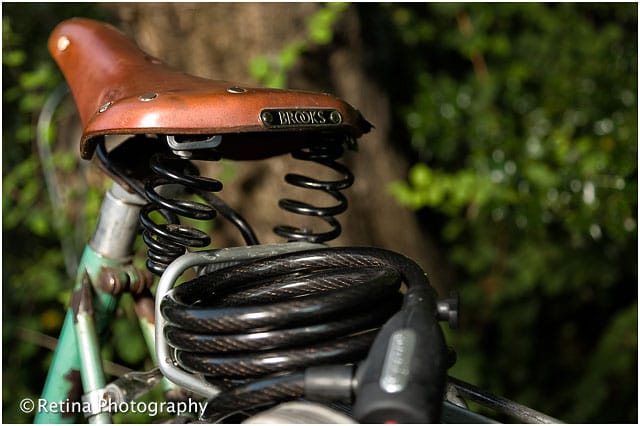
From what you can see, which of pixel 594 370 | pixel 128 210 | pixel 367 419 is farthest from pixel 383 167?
pixel 367 419

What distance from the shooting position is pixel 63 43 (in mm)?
1527

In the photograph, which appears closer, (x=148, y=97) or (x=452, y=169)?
(x=148, y=97)

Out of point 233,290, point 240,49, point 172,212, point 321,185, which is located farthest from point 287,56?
point 233,290

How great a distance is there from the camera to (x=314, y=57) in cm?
277

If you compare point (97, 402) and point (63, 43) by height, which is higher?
point (63, 43)

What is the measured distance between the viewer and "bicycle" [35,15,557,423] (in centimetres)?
88

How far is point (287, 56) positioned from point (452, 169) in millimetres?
1283

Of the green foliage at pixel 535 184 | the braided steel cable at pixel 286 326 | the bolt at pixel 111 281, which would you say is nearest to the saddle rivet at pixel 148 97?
the braided steel cable at pixel 286 326

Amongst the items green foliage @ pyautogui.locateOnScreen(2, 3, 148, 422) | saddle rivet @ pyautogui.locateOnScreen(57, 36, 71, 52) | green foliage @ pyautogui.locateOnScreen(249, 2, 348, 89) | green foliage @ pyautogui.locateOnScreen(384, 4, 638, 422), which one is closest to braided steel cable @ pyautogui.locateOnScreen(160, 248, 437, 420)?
saddle rivet @ pyautogui.locateOnScreen(57, 36, 71, 52)

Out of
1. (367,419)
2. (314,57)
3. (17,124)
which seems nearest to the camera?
(367,419)

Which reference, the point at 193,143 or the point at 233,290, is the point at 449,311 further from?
the point at 193,143

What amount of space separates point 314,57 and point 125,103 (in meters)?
1.72

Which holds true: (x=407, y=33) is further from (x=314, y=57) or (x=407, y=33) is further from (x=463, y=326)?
(x=463, y=326)

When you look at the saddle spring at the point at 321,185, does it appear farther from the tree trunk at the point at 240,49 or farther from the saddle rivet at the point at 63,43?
the tree trunk at the point at 240,49
